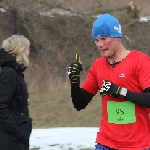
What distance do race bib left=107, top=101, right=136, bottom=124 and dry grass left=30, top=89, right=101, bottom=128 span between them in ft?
26.0

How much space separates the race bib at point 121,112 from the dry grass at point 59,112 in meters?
7.92

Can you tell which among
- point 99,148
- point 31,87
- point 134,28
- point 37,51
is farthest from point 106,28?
point 134,28

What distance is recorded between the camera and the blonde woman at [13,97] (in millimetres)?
4215

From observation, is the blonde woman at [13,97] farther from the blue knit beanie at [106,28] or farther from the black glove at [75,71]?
the blue knit beanie at [106,28]

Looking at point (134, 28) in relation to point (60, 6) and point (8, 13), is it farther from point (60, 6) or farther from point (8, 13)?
point (8, 13)

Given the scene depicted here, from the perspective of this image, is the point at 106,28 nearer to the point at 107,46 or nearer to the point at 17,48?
the point at 107,46

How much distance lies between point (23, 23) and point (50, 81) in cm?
651

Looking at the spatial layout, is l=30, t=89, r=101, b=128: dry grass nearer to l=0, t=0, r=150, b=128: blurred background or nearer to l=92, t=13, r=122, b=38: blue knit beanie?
l=0, t=0, r=150, b=128: blurred background

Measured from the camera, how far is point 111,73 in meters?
3.75

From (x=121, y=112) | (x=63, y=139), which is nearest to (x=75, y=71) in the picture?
(x=121, y=112)

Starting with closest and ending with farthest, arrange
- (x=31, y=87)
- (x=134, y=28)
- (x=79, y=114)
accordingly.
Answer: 1. (x=79, y=114)
2. (x=31, y=87)
3. (x=134, y=28)

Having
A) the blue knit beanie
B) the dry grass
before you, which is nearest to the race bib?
the blue knit beanie

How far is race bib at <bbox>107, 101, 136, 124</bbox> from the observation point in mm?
3680

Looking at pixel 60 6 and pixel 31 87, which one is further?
pixel 60 6
